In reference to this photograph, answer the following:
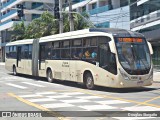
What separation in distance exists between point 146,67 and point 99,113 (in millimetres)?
7487

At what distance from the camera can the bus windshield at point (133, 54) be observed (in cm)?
1722

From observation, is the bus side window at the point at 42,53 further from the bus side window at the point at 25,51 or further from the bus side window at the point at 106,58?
the bus side window at the point at 106,58

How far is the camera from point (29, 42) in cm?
2752

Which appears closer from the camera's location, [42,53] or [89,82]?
[89,82]

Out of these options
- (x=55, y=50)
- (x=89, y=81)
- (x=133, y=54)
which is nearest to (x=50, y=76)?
(x=55, y=50)

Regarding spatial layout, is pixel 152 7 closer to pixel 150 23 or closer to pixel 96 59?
pixel 150 23

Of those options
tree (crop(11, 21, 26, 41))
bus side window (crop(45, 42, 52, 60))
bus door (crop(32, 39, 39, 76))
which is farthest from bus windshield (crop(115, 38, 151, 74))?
tree (crop(11, 21, 26, 41))

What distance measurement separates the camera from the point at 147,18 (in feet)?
139

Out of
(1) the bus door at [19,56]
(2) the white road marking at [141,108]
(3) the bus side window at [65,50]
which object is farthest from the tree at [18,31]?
(2) the white road marking at [141,108]

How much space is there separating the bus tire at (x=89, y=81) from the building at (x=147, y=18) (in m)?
17.7

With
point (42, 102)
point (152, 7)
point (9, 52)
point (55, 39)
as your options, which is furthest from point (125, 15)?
point (42, 102)

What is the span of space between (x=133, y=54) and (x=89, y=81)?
2.86 metres

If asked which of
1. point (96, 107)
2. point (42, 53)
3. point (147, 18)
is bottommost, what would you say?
point (96, 107)

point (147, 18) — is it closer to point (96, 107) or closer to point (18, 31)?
point (18, 31)
